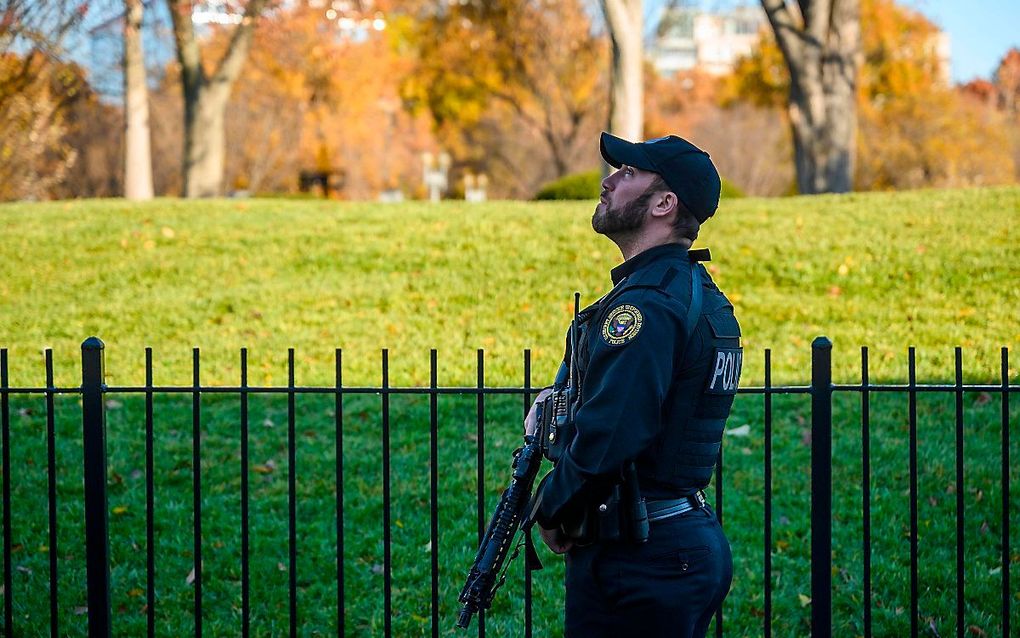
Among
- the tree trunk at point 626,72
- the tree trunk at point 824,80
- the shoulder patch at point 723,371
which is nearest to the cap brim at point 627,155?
the shoulder patch at point 723,371

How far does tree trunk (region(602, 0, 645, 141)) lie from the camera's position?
16.4 meters

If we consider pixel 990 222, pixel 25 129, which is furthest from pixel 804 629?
pixel 25 129

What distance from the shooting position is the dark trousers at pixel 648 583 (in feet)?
8.84

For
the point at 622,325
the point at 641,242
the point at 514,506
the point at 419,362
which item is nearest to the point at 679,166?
the point at 641,242

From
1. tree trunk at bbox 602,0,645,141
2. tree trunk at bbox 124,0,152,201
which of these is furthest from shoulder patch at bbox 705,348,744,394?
tree trunk at bbox 124,0,152,201

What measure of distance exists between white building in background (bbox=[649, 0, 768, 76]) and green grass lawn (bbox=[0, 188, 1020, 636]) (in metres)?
12.6

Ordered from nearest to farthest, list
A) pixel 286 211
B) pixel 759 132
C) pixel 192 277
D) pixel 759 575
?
pixel 759 575, pixel 192 277, pixel 286 211, pixel 759 132

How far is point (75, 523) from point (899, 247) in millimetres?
7789

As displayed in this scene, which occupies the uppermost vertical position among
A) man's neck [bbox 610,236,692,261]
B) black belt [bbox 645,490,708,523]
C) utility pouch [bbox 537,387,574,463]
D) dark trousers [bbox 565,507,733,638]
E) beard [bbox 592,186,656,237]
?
beard [bbox 592,186,656,237]

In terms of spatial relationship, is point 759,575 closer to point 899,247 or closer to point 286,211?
point 899,247

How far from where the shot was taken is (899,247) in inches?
414

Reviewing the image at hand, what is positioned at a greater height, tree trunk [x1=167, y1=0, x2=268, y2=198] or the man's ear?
tree trunk [x1=167, y1=0, x2=268, y2=198]

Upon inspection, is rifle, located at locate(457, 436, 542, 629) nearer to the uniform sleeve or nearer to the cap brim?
the uniform sleeve

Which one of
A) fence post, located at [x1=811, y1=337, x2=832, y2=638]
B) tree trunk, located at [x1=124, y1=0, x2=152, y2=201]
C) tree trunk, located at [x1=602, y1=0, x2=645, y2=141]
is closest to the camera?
fence post, located at [x1=811, y1=337, x2=832, y2=638]
